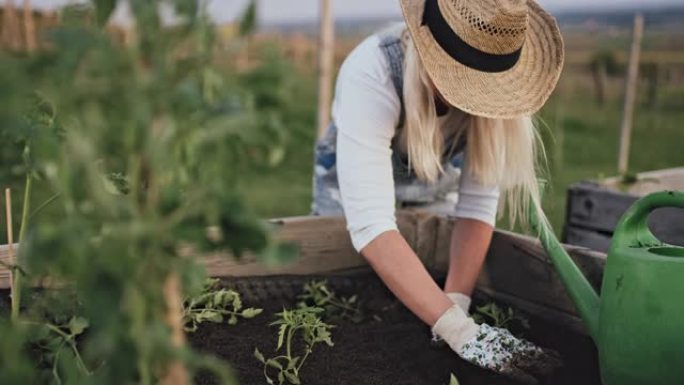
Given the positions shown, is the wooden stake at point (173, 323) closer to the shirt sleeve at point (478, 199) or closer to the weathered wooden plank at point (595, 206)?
the shirt sleeve at point (478, 199)

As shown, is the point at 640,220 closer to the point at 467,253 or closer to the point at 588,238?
the point at 467,253

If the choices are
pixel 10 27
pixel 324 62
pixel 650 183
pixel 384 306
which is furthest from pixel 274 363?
pixel 10 27

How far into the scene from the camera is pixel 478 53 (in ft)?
5.85

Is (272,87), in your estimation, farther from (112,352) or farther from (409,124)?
(409,124)

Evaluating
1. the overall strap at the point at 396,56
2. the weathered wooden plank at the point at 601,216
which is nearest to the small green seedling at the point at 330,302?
the overall strap at the point at 396,56

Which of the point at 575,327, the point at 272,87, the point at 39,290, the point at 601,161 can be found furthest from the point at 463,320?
the point at 601,161

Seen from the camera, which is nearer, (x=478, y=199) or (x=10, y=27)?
(x=478, y=199)

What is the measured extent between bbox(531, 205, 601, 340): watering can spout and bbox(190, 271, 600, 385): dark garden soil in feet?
0.53

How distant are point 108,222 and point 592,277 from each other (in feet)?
4.91

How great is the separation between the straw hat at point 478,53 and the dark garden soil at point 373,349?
21.4 inches

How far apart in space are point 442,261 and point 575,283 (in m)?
0.68

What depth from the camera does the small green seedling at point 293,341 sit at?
1692 millimetres

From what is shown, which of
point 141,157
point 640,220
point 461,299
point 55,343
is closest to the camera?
point 141,157

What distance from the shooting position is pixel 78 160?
2.61 feet
